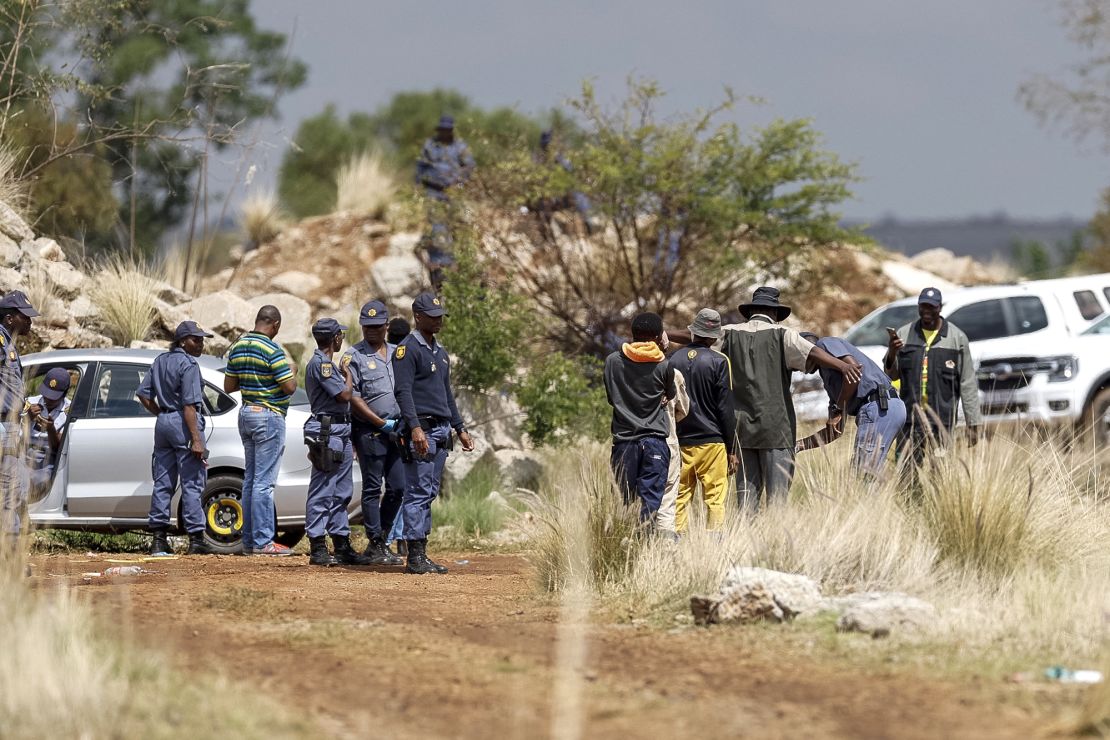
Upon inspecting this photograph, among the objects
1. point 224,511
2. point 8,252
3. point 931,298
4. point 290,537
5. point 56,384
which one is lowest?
point 290,537

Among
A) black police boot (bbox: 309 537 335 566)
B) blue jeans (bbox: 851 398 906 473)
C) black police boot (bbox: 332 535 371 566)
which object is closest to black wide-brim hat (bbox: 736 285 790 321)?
blue jeans (bbox: 851 398 906 473)

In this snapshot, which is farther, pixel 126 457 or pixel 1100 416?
pixel 1100 416

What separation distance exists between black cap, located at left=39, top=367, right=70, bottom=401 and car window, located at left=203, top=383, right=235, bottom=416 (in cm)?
119

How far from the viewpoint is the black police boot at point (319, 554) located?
34.9 feet

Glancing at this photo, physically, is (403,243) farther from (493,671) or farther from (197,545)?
(493,671)

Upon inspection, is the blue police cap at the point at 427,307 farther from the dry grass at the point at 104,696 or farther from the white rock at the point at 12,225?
the white rock at the point at 12,225

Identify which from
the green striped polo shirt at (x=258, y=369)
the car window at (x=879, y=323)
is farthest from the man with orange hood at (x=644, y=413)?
the car window at (x=879, y=323)

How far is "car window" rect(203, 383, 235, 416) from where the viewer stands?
11.9m

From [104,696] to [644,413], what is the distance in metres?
4.74

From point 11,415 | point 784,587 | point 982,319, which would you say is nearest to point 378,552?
point 11,415

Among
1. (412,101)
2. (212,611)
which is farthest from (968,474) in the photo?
(412,101)

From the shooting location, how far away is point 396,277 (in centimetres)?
2134

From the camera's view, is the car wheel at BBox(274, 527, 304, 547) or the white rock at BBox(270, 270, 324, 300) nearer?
the car wheel at BBox(274, 527, 304, 547)

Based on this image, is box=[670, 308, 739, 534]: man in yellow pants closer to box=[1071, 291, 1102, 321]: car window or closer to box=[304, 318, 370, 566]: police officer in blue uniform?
box=[304, 318, 370, 566]: police officer in blue uniform
